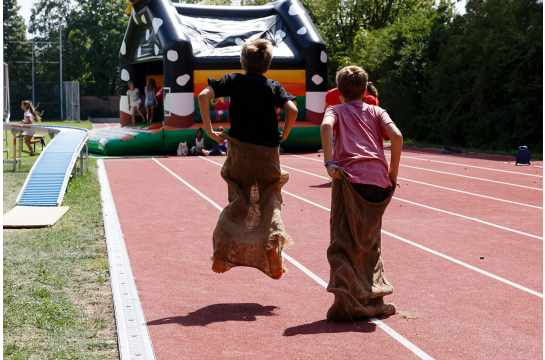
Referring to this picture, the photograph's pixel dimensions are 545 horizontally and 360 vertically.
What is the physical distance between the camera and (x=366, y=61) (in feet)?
107

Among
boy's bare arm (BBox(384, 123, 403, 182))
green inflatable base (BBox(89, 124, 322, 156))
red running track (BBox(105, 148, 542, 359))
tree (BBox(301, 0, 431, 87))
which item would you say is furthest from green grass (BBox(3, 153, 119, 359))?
tree (BBox(301, 0, 431, 87))

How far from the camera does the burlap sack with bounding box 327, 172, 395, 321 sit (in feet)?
15.1

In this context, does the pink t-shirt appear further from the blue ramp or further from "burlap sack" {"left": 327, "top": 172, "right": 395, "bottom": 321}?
the blue ramp

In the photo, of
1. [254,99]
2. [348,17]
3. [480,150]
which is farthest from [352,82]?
[348,17]

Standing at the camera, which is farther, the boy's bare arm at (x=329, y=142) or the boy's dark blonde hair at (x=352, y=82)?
the boy's dark blonde hair at (x=352, y=82)

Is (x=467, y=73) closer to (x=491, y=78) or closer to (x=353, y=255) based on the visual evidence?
(x=491, y=78)

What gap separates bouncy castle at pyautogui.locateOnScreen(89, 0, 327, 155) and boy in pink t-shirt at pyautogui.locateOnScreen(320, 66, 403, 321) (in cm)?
1513

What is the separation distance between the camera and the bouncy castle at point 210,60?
64.9ft

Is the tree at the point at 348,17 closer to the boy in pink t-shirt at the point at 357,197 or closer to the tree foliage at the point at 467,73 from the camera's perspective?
the tree foliage at the point at 467,73

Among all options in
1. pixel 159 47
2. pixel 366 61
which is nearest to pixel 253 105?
pixel 159 47

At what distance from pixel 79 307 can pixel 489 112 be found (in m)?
21.4

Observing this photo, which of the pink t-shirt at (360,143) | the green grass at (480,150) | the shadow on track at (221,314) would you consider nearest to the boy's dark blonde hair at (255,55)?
the pink t-shirt at (360,143)

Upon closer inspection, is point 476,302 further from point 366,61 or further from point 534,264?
point 366,61

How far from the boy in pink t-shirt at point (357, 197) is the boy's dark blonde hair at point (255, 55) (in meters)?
0.65
